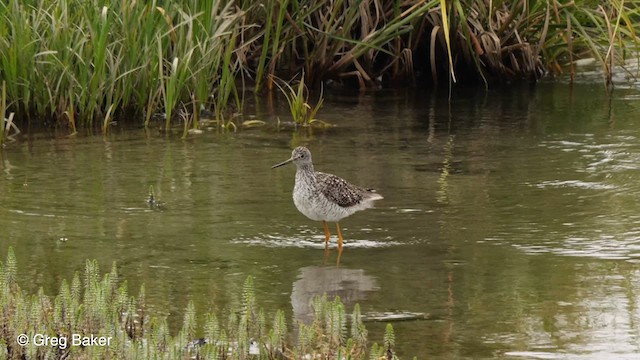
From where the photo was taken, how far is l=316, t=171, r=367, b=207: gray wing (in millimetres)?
8547

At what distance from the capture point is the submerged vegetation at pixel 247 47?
11508mm

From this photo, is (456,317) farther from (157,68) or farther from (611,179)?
(157,68)

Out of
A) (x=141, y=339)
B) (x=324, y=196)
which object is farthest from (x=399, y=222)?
(x=141, y=339)

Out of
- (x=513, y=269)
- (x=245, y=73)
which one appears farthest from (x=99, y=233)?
(x=245, y=73)

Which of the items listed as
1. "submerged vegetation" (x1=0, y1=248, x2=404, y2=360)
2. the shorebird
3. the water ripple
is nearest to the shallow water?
the water ripple

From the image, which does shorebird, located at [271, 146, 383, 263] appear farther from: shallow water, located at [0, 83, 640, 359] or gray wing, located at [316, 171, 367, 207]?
shallow water, located at [0, 83, 640, 359]

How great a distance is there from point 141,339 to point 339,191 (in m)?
2.59

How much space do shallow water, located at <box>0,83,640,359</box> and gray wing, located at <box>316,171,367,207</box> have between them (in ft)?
0.84

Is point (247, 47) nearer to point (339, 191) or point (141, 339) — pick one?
point (339, 191)

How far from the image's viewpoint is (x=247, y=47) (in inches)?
545

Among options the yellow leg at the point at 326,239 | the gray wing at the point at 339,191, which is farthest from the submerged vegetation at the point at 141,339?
the gray wing at the point at 339,191

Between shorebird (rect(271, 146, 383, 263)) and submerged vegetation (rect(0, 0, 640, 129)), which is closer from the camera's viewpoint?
shorebird (rect(271, 146, 383, 263))

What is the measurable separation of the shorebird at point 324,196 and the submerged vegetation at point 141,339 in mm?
2114

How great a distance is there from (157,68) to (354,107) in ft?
7.78
